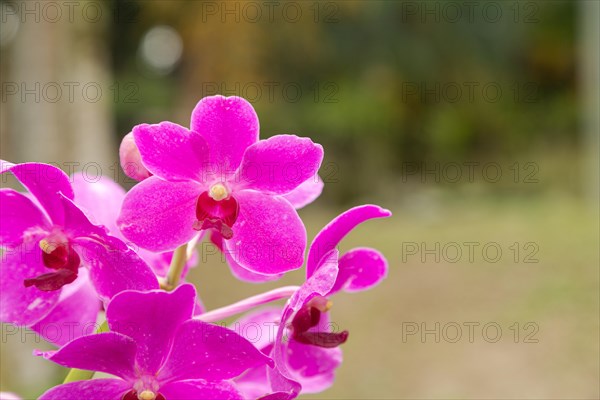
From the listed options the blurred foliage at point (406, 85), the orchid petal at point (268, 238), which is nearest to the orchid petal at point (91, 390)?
the orchid petal at point (268, 238)

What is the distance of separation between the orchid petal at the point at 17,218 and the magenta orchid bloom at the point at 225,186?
0.22 ft

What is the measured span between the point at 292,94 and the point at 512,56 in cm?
323

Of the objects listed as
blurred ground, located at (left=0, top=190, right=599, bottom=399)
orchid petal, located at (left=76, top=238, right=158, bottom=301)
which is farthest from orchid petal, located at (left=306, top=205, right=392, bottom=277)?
blurred ground, located at (left=0, top=190, right=599, bottom=399)

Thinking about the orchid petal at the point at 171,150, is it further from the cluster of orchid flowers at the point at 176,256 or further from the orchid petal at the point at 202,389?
the orchid petal at the point at 202,389

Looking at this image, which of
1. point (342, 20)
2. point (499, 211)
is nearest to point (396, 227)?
point (499, 211)

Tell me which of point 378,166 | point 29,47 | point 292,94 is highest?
point 29,47

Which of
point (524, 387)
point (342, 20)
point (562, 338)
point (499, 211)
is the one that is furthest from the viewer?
point (342, 20)

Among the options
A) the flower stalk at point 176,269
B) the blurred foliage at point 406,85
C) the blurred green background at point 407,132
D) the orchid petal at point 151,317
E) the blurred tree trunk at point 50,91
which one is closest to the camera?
the orchid petal at point 151,317

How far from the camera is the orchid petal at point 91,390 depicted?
40cm

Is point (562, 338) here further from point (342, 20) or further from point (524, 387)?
point (342, 20)

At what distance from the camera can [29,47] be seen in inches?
119

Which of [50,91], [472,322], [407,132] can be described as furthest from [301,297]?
[407,132]

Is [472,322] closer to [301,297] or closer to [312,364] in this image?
[312,364]

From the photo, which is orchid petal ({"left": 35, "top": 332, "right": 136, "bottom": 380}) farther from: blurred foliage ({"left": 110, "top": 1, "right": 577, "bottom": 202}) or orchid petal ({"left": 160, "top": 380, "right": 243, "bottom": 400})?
blurred foliage ({"left": 110, "top": 1, "right": 577, "bottom": 202})
